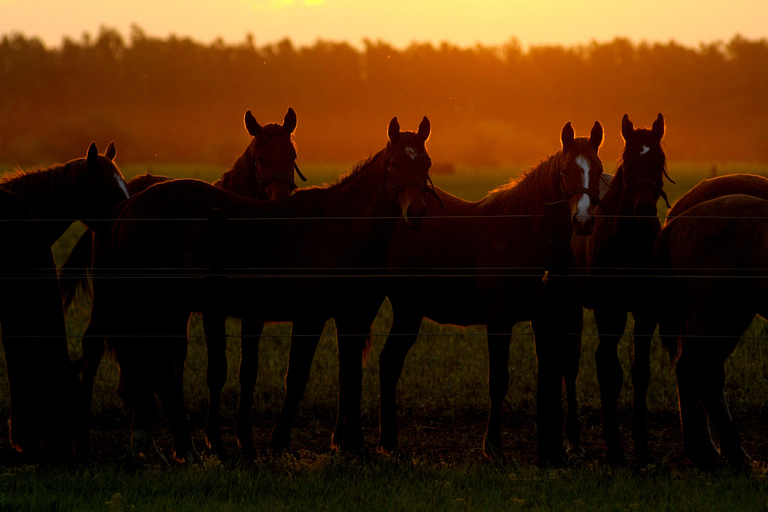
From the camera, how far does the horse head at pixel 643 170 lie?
6246 mm

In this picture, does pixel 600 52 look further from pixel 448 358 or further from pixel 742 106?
A: pixel 448 358

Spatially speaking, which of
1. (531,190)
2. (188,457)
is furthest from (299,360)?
(531,190)

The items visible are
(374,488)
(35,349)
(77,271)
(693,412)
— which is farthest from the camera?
(77,271)

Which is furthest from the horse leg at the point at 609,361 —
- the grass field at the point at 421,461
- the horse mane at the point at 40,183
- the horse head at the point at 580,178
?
the horse mane at the point at 40,183

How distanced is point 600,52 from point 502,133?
15.5m

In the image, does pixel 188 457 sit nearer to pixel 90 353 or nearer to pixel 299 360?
pixel 299 360

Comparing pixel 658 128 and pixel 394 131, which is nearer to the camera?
pixel 394 131

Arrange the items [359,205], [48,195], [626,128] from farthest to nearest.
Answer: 1. [48,195]
2. [626,128]
3. [359,205]

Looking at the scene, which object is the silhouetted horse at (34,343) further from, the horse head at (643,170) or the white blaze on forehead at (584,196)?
the horse head at (643,170)

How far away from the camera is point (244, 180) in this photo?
7727mm

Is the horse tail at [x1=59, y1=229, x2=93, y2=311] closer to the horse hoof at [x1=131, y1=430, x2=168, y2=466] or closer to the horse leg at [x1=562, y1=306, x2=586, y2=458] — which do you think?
the horse hoof at [x1=131, y1=430, x2=168, y2=466]

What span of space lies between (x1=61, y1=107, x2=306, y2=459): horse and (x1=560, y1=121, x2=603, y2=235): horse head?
2.28 m

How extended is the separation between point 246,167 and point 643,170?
148 inches

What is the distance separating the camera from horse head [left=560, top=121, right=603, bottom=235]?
5738 mm
